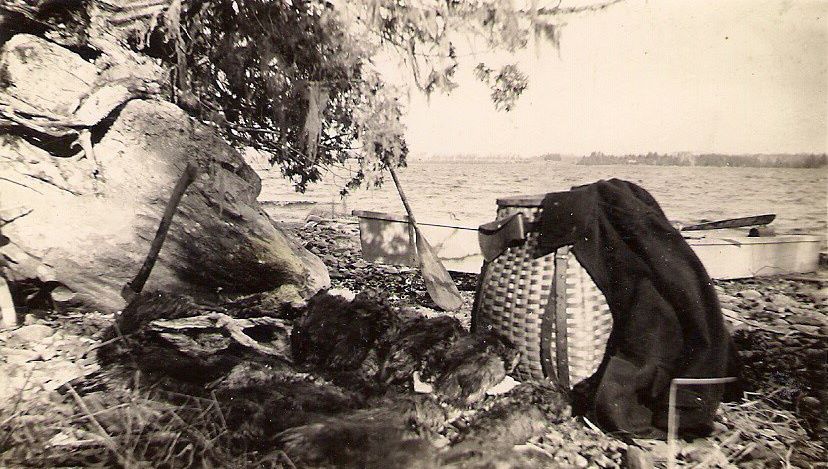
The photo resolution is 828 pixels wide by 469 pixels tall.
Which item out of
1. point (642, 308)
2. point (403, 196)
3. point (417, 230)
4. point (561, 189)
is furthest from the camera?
point (417, 230)

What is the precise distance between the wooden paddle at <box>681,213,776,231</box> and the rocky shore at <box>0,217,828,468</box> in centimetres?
81

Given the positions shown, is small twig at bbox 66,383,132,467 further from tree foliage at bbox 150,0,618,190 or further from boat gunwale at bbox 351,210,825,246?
boat gunwale at bbox 351,210,825,246

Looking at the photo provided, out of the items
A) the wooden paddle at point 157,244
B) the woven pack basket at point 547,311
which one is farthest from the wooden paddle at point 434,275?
the wooden paddle at point 157,244

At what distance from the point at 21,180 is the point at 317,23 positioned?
1692mm

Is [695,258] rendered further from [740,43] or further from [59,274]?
[59,274]

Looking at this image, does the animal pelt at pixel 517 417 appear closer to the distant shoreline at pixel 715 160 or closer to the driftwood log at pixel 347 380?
the driftwood log at pixel 347 380

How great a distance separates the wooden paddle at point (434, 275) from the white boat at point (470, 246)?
126 mm

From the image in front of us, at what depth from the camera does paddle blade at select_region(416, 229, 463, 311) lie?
306 cm

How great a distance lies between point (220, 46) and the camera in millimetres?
→ 2830

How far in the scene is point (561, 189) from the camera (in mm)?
2480

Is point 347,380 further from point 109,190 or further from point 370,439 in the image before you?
point 109,190

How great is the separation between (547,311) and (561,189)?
852mm

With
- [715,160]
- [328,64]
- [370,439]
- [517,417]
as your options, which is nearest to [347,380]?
[370,439]

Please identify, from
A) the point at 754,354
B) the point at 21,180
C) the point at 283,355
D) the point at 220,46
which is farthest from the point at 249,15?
the point at 754,354
